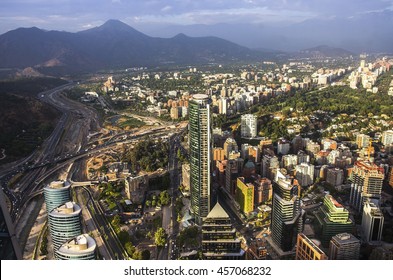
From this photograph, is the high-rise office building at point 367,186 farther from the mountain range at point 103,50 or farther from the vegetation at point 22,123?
the vegetation at point 22,123

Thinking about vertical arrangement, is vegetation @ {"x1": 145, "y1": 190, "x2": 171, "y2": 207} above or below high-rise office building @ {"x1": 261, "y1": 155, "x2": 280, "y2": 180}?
below

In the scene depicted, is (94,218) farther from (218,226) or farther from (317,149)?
(317,149)

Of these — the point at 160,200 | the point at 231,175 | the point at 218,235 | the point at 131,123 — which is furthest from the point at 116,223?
the point at 131,123

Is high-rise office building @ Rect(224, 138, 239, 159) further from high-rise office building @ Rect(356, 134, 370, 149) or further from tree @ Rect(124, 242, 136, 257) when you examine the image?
tree @ Rect(124, 242, 136, 257)

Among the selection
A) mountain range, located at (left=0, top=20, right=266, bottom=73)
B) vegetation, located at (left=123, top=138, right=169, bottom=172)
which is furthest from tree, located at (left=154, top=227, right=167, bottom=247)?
mountain range, located at (left=0, top=20, right=266, bottom=73)

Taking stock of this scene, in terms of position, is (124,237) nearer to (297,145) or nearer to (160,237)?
(160,237)
